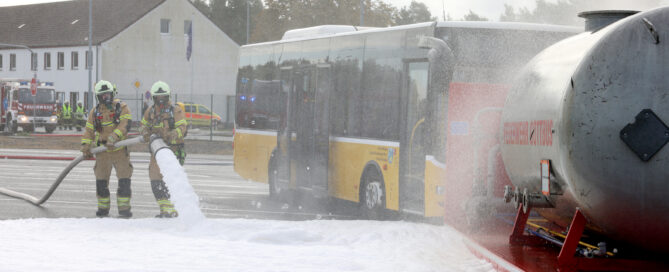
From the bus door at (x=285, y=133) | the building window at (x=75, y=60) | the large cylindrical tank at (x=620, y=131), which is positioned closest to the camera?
the large cylindrical tank at (x=620, y=131)

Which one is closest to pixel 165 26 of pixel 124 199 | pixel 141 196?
pixel 141 196

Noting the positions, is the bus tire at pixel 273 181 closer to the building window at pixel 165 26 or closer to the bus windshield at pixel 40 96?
the bus windshield at pixel 40 96

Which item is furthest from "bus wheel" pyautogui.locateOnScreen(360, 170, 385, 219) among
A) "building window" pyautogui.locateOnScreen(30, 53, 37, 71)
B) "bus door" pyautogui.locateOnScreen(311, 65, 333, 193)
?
"building window" pyautogui.locateOnScreen(30, 53, 37, 71)

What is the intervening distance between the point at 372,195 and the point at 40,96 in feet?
134

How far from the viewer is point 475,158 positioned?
10.0 meters

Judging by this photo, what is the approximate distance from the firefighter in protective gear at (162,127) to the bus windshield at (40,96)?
39962 millimetres

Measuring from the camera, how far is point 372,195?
1505 cm

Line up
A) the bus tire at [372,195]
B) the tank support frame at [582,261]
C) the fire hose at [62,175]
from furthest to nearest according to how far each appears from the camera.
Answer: the bus tire at [372,195] → the fire hose at [62,175] → the tank support frame at [582,261]

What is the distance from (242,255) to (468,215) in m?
2.18

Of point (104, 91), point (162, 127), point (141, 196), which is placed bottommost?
point (141, 196)

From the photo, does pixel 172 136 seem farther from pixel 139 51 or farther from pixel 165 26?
pixel 165 26

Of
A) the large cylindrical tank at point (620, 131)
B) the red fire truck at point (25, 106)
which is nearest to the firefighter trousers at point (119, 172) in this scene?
the large cylindrical tank at point (620, 131)

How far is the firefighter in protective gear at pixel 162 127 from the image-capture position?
545 inches

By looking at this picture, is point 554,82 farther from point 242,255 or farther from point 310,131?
point 310,131
